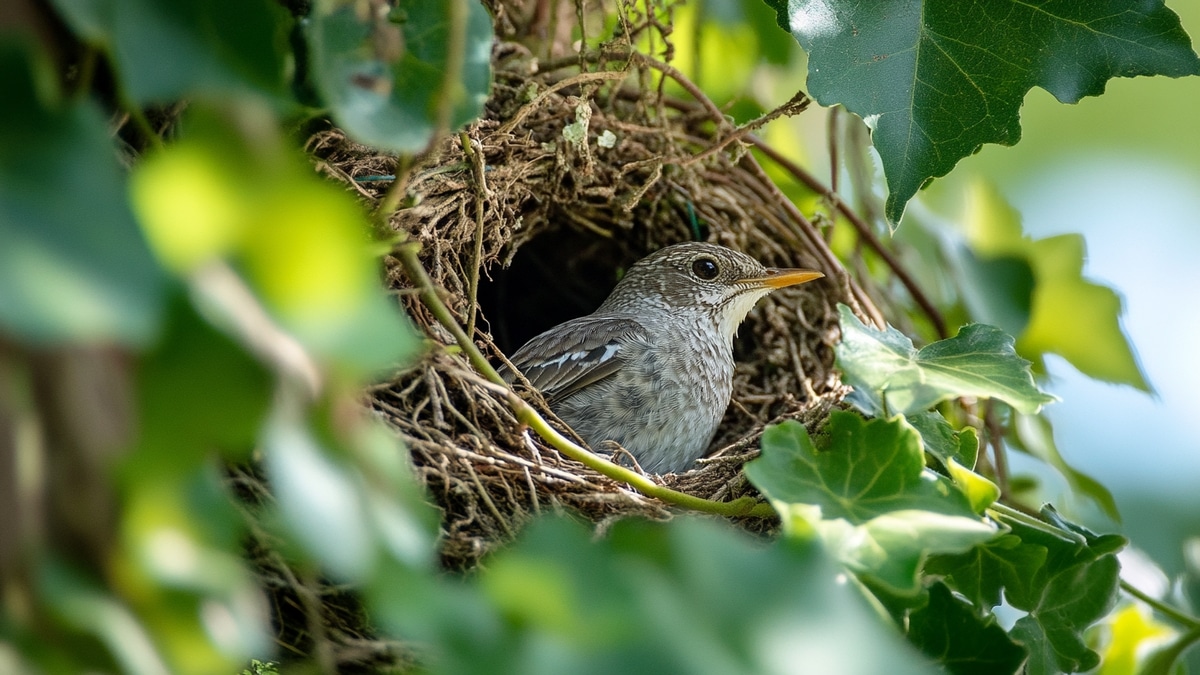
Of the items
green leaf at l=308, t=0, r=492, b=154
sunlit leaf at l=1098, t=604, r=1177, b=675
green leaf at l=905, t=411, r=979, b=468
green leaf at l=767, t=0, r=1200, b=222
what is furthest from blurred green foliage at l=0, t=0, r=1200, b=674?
sunlit leaf at l=1098, t=604, r=1177, b=675

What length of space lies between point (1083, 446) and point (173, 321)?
3.80 metres

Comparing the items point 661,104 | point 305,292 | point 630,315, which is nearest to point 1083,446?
point 630,315

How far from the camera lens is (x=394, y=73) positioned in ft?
5.90

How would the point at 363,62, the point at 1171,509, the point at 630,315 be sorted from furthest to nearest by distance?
the point at 1171,509 → the point at 630,315 → the point at 363,62

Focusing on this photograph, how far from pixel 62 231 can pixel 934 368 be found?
5.77 feet

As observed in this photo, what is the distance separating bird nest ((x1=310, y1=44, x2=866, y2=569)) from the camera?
2670 mm

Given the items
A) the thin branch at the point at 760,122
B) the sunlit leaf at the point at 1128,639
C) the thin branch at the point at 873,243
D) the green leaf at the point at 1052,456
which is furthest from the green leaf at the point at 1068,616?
the thin branch at the point at 873,243

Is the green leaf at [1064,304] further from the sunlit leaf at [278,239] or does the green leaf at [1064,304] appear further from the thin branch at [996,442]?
the sunlit leaf at [278,239]

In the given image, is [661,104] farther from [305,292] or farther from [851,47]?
[305,292]

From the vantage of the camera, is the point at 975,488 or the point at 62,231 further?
the point at 975,488

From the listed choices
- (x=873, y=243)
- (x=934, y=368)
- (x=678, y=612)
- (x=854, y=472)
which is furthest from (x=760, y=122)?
(x=678, y=612)

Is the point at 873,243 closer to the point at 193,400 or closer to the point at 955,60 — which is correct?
the point at 955,60

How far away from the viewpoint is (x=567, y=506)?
2691 mm

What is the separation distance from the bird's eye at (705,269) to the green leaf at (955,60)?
1.49m
